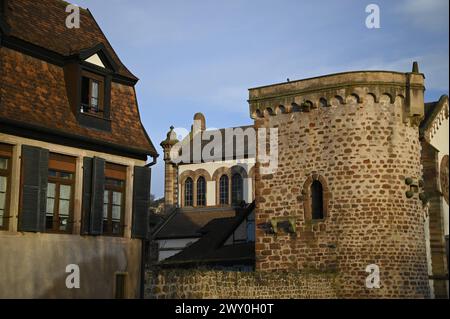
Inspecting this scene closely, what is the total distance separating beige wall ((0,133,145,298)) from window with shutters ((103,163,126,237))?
16 cm

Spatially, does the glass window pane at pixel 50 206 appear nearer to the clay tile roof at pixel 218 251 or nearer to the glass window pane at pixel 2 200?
the glass window pane at pixel 2 200

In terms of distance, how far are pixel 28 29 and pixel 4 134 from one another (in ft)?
12.1

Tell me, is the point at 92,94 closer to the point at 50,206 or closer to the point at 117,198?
the point at 117,198

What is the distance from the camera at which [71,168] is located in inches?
733

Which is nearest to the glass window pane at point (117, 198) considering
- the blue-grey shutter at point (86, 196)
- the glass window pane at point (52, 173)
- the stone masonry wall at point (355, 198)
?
the blue-grey shutter at point (86, 196)

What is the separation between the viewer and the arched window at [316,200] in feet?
84.7

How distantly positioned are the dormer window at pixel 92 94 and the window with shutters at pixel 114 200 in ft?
5.33

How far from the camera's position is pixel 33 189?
56.3ft

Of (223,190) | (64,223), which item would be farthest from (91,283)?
(223,190)

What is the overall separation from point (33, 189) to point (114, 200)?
3.09 m

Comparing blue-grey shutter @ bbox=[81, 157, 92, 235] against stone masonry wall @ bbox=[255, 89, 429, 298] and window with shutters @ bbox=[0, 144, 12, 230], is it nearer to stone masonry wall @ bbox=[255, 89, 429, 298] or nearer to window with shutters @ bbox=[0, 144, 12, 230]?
window with shutters @ bbox=[0, 144, 12, 230]

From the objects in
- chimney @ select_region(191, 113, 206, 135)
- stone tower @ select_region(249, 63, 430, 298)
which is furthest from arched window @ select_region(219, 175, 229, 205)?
stone tower @ select_region(249, 63, 430, 298)
